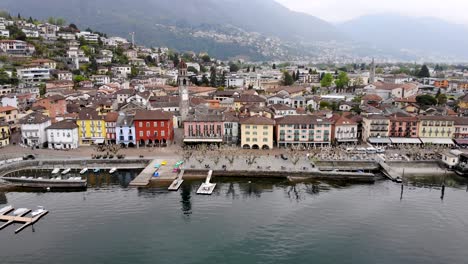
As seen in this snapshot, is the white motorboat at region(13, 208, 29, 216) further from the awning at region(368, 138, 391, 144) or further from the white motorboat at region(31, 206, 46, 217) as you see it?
the awning at region(368, 138, 391, 144)

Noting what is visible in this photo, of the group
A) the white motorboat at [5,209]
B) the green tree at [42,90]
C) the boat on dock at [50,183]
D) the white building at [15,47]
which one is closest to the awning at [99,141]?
the boat on dock at [50,183]

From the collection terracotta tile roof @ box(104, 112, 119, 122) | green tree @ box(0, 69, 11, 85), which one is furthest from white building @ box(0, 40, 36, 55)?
terracotta tile roof @ box(104, 112, 119, 122)

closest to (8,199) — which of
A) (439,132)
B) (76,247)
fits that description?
(76,247)

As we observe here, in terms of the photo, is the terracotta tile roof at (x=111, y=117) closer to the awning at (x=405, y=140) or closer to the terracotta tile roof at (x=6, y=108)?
the terracotta tile roof at (x=6, y=108)

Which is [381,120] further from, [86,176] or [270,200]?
[86,176]

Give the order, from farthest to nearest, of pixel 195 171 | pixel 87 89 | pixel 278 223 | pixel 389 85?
pixel 389 85
pixel 87 89
pixel 195 171
pixel 278 223

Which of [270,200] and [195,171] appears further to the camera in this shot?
[195,171]

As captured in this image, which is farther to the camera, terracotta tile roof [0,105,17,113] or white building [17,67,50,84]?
white building [17,67,50,84]
